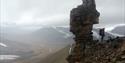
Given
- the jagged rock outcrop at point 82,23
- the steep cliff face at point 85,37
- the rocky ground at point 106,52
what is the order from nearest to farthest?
the rocky ground at point 106,52 → the steep cliff face at point 85,37 → the jagged rock outcrop at point 82,23

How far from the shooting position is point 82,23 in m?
30.2

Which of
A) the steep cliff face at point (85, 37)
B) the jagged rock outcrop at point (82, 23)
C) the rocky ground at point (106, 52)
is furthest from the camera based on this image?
the jagged rock outcrop at point (82, 23)

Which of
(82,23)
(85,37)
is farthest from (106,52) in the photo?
(82,23)

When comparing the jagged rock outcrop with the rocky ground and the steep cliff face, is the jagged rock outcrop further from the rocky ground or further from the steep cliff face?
the rocky ground

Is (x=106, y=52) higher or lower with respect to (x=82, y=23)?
lower

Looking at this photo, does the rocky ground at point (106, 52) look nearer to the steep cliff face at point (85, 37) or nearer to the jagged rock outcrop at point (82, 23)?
the steep cliff face at point (85, 37)

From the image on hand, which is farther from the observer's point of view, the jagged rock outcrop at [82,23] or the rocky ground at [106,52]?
the jagged rock outcrop at [82,23]

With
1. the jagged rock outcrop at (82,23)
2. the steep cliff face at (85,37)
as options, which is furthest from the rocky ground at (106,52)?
the jagged rock outcrop at (82,23)

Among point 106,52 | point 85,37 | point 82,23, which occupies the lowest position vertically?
point 106,52

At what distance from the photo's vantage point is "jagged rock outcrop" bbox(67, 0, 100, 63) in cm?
2978

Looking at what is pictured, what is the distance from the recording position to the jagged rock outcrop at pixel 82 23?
97.7ft

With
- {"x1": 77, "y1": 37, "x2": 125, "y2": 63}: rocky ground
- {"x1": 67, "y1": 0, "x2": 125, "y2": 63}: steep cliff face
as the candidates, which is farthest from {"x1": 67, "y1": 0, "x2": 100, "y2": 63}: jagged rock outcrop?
{"x1": 77, "y1": 37, "x2": 125, "y2": 63}: rocky ground

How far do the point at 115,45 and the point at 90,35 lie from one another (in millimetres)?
7296

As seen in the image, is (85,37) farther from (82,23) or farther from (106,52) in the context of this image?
(106,52)
